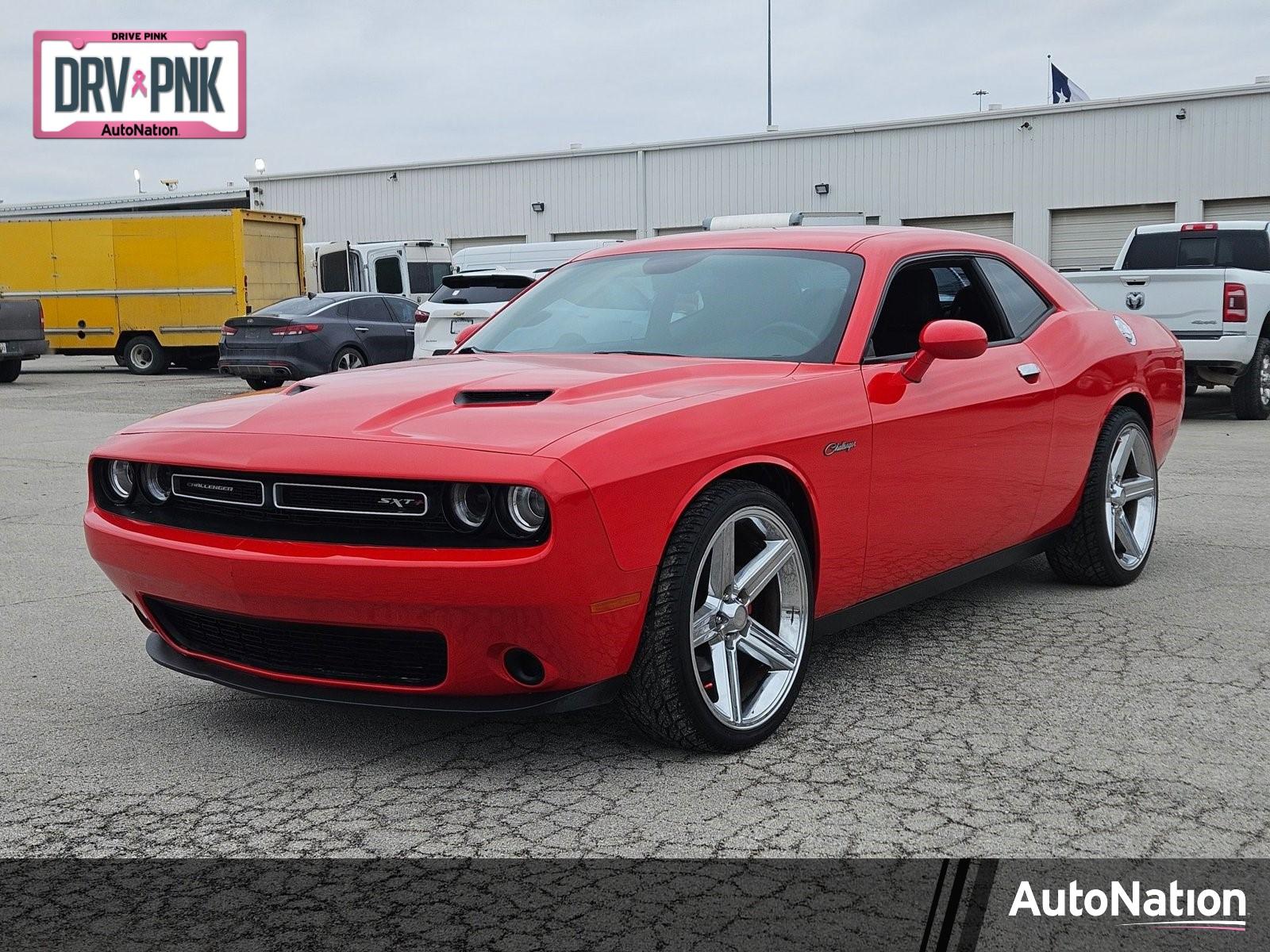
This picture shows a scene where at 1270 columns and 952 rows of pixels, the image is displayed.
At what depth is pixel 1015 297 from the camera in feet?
17.6

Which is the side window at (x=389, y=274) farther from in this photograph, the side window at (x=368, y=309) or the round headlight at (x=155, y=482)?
the round headlight at (x=155, y=482)

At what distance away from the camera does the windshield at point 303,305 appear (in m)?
18.7

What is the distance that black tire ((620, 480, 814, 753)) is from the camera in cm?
348

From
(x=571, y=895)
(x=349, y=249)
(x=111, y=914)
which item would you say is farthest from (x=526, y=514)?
(x=349, y=249)

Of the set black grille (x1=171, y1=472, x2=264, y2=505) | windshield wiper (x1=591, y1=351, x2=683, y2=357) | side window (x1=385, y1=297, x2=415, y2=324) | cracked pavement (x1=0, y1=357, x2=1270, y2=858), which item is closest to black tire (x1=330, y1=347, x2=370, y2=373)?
side window (x1=385, y1=297, x2=415, y2=324)

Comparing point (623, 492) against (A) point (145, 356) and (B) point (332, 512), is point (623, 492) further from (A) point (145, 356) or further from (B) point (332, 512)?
(A) point (145, 356)

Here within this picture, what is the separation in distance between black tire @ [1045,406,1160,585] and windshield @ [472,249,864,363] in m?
1.55

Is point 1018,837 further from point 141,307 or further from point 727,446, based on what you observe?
point 141,307

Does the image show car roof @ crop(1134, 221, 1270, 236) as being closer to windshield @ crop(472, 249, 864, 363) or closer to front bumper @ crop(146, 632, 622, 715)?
windshield @ crop(472, 249, 864, 363)

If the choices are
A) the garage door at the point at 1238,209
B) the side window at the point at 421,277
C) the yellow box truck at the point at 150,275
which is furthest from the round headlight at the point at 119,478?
the garage door at the point at 1238,209

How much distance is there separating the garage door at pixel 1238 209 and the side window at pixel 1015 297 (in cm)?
2290

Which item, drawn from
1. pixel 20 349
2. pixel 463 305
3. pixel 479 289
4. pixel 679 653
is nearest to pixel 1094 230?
pixel 479 289

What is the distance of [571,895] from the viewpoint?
2840 mm

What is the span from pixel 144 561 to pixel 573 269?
87.3 inches
